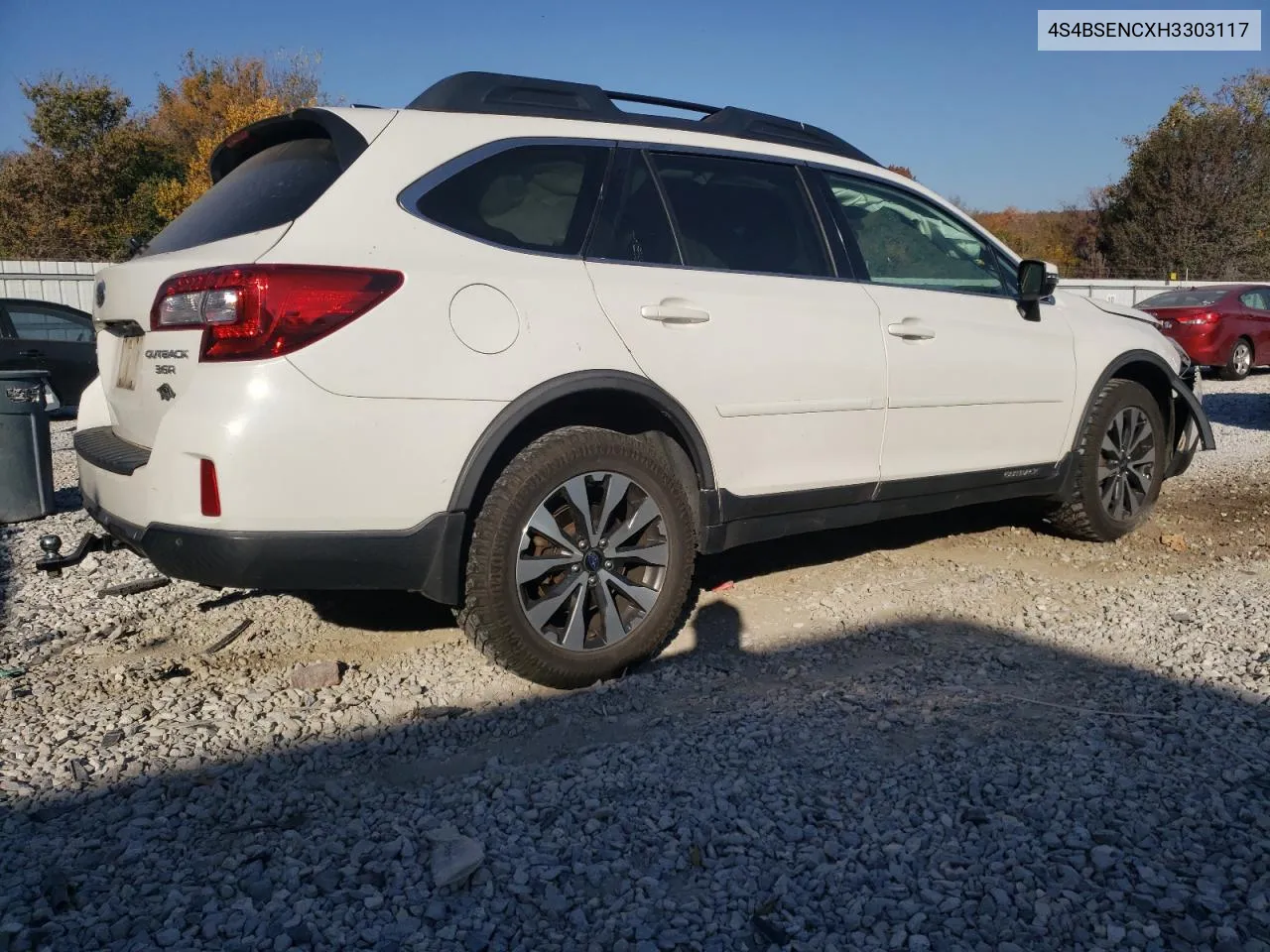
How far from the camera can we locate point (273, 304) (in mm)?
3010

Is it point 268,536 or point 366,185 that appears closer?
point 268,536

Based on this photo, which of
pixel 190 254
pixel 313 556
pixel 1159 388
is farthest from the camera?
pixel 1159 388

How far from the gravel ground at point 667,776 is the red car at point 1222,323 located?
1243 centimetres

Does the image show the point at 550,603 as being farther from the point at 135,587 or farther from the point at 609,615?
the point at 135,587

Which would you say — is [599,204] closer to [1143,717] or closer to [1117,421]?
[1143,717]

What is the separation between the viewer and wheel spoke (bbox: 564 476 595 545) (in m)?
3.55

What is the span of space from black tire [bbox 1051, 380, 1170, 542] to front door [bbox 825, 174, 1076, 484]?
25cm

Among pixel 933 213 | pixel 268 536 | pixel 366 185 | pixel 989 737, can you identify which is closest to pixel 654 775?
pixel 989 737

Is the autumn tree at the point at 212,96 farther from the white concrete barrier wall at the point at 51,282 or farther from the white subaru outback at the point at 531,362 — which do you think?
the white subaru outback at the point at 531,362

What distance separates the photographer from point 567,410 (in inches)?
146

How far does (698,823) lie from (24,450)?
18.9 feet

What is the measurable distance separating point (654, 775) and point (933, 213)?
325cm

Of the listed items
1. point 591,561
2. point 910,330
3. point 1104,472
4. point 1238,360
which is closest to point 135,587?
point 591,561

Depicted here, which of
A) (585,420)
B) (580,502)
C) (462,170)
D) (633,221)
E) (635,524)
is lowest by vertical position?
(635,524)
